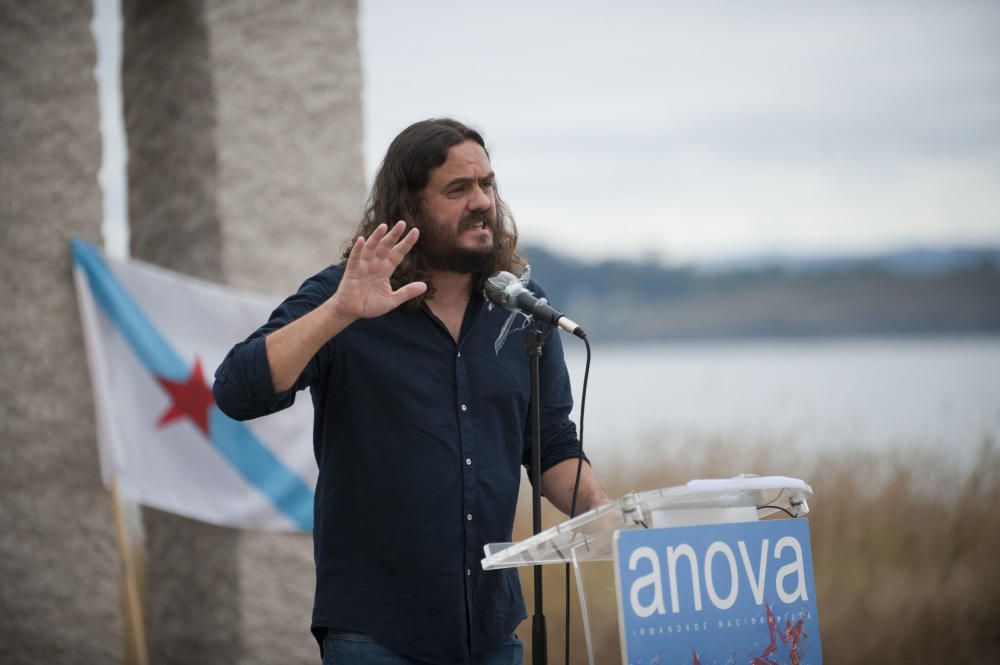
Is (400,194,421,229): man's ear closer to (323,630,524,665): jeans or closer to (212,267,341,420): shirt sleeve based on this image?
(212,267,341,420): shirt sleeve

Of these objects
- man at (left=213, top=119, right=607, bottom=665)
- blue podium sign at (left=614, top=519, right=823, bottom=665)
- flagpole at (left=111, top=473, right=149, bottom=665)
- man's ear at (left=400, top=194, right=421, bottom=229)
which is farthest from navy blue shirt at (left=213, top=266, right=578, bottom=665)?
flagpole at (left=111, top=473, right=149, bottom=665)

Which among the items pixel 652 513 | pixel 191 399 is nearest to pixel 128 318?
pixel 191 399

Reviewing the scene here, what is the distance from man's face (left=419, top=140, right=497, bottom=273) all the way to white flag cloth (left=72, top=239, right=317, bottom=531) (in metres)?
2.14

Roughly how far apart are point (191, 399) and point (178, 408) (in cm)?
7

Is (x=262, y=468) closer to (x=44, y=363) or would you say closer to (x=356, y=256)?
(x=44, y=363)

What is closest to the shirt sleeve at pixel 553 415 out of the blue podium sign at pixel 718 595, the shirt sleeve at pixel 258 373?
the shirt sleeve at pixel 258 373

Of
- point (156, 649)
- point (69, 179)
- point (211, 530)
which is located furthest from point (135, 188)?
point (156, 649)

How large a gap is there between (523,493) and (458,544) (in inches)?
177

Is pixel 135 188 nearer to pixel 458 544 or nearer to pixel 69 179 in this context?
pixel 69 179

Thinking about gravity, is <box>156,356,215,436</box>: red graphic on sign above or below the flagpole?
above

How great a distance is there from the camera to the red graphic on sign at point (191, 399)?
14.7ft

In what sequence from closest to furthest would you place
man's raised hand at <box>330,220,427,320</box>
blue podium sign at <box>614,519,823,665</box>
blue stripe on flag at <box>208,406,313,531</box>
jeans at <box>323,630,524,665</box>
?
1. blue podium sign at <box>614,519,823,665</box>
2. man's raised hand at <box>330,220,427,320</box>
3. jeans at <box>323,630,524,665</box>
4. blue stripe on flag at <box>208,406,313,531</box>

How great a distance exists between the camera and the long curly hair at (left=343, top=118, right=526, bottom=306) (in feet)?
8.66

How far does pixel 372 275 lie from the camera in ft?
7.40
